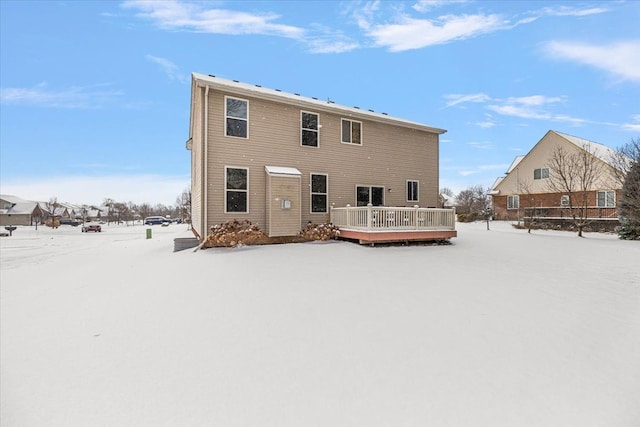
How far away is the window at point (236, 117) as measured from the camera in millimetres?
10453

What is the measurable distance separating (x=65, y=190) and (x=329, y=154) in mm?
99207

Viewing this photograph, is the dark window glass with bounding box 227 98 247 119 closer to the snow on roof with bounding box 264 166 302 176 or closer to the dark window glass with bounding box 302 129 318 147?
the snow on roof with bounding box 264 166 302 176

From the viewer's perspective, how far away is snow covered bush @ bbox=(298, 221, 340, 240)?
37.0 feet

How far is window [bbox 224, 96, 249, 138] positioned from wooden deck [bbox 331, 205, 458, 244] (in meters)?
4.69

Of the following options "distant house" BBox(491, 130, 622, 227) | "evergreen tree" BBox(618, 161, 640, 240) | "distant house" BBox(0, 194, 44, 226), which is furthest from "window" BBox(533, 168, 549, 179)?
"distant house" BBox(0, 194, 44, 226)

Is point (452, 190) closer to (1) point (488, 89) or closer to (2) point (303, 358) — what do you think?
(1) point (488, 89)

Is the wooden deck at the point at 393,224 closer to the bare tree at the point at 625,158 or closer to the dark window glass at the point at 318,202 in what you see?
the dark window glass at the point at 318,202

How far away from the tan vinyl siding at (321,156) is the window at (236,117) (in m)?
A: 0.17

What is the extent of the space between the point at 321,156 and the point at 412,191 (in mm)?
5169

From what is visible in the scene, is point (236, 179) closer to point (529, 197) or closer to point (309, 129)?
point (309, 129)

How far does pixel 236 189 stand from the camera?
1056cm

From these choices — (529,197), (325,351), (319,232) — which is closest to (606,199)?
(529,197)

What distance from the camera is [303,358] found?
3.04 m

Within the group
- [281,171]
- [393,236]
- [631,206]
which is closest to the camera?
[393,236]
